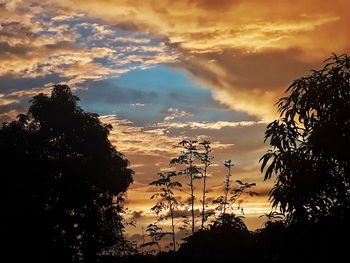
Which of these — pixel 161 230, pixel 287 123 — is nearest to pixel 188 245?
pixel 161 230

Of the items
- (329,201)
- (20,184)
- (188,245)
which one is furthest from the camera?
(20,184)

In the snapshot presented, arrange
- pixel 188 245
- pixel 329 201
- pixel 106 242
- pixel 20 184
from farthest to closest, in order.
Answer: pixel 106 242
pixel 20 184
pixel 188 245
pixel 329 201

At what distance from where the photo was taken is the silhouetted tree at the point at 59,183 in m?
32.1

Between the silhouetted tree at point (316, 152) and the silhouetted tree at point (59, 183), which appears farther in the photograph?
the silhouetted tree at point (59, 183)

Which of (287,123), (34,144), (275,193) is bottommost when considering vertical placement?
(275,193)

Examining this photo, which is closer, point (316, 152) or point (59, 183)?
point (316, 152)

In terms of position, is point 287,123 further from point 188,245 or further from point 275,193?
point 188,245

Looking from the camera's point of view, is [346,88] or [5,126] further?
[5,126]

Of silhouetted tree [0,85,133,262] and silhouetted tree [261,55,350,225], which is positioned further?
silhouetted tree [0,85,133,262]

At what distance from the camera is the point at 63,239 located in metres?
32.8

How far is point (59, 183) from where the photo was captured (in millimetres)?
32844

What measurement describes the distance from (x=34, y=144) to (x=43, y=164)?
6.03 ft

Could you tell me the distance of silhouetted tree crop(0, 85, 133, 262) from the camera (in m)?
32.1

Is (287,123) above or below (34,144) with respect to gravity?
below
